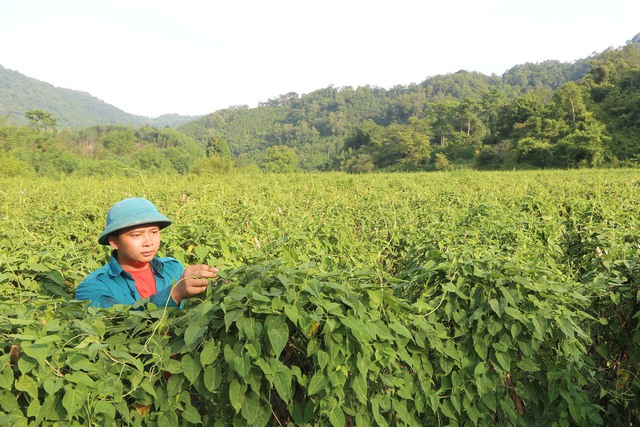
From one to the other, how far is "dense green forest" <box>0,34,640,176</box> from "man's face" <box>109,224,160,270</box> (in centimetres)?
265

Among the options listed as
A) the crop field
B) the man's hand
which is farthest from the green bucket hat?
the man's hand

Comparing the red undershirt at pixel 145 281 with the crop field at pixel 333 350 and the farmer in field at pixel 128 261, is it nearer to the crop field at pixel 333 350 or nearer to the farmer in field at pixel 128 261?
the farmer in field at pixel 128 261

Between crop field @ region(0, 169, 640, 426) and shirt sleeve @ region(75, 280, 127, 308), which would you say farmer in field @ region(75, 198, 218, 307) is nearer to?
shirt sleeve @ region(75, 280, 127, 308)

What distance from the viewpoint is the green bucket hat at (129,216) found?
238cm

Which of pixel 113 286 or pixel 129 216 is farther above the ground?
pixel 129 216

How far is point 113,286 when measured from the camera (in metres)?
2.41

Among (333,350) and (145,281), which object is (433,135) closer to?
(145,281)

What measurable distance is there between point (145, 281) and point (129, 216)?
0.43 metres

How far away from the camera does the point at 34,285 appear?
8.77ft

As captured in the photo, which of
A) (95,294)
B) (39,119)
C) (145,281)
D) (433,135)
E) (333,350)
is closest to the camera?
(333,350)

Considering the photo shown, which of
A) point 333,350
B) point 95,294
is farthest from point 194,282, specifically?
point 95,294

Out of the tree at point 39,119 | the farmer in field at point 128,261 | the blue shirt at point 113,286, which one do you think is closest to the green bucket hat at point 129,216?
the farmer in field at point 128,261

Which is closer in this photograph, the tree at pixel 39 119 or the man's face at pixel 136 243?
the man's face at pixel 136 243

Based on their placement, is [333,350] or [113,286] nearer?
[333,350]
